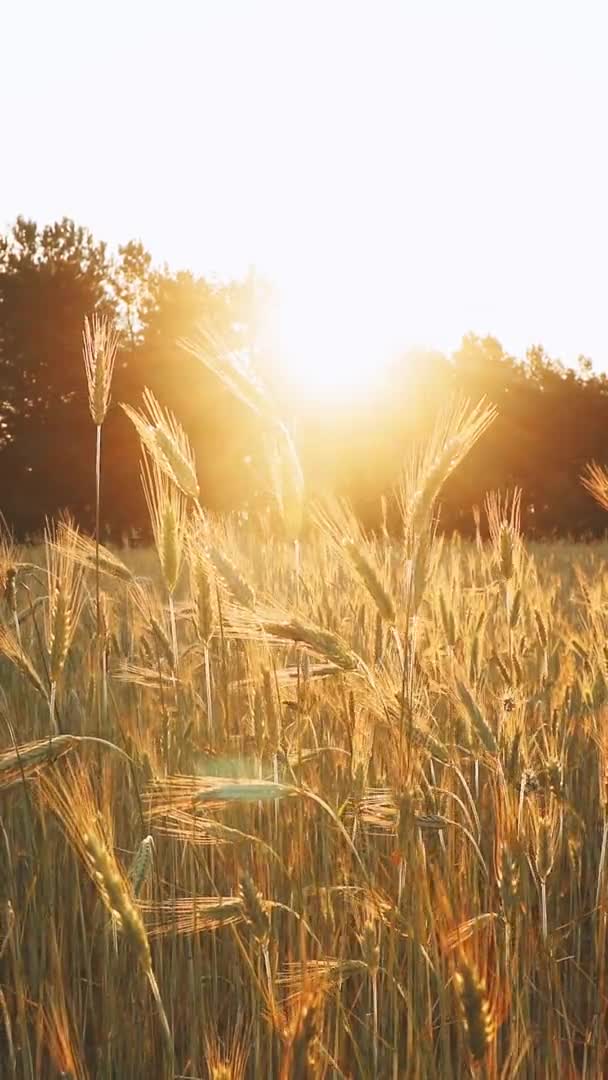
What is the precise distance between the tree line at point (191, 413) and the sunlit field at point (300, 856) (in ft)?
65.9

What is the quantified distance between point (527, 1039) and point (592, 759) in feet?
5.81

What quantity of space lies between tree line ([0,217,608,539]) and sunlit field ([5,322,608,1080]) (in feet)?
65.9

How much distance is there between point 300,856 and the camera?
199cm

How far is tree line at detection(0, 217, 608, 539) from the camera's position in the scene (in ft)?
83.1

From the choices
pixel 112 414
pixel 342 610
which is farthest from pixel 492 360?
pixel 342 610

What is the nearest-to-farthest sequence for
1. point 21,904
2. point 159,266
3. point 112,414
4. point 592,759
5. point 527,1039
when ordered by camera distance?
1. point 527,1039
2. point 21,904
3. point 592,759
4. point 112,414
5. point 159,266

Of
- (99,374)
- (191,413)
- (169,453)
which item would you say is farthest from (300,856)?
(191,413)

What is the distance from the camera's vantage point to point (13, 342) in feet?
89.3

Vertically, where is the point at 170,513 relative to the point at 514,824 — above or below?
above

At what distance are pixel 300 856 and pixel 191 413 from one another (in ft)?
82.5

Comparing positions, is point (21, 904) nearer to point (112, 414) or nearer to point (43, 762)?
point (43, 762)

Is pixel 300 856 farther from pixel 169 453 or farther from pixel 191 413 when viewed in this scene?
pixel 191 413

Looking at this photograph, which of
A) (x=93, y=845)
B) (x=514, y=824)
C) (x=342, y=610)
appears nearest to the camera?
(x=93, y=845)

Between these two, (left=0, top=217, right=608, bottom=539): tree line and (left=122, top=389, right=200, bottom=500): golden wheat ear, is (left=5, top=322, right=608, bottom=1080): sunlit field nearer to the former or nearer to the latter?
(left=122, top=389, right=200, bottom=500): golden wheat ear
